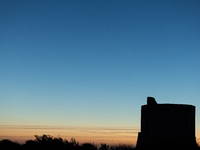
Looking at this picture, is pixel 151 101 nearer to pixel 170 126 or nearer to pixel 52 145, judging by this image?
pixel 170 126

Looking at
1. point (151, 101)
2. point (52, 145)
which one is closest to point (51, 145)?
point (52, 145)

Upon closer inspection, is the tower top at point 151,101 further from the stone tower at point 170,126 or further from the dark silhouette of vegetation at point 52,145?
the dark silhouette of vegetation at point 52,145

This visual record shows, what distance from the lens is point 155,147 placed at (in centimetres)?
2494

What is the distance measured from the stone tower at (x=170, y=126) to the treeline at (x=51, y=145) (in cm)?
264

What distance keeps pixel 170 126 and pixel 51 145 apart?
33.5 feet

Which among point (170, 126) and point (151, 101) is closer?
point (170, 126)

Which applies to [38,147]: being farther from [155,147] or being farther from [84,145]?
[155,147]

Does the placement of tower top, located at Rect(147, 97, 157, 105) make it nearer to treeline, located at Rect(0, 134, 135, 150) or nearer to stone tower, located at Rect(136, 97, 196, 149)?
stone tower, located at Rect(136, 97, 196, 149)

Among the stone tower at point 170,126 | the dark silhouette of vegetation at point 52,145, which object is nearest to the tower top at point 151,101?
the stone tower at point 170,126

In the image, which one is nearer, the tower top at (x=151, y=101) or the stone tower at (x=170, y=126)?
the stone tower at (x=170, y=126)

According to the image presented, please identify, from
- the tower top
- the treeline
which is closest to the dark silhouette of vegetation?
the treeline

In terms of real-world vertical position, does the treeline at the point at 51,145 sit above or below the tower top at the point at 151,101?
below

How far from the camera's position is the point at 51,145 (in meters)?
25.6

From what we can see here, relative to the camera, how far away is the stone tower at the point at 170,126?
24.8 metres
